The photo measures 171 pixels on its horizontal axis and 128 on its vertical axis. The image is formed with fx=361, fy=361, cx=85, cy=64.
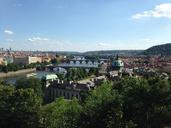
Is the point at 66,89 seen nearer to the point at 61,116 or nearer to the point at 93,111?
the point at 61,116

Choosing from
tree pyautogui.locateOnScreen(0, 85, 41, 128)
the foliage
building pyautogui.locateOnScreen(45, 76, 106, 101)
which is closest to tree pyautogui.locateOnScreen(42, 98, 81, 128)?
the foliage

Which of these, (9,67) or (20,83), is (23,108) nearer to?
(20,83)

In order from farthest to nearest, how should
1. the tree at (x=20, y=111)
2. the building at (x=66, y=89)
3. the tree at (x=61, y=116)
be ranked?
the building at (x=66, y=89) < the tree at (x=20, y=111) < the tree at (x=61, y=116)

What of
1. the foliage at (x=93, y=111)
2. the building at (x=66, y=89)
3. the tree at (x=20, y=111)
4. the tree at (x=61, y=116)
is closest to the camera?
the tree at (x=61, y=116)

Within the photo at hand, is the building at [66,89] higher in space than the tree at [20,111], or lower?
lower

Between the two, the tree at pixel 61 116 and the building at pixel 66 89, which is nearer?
the tree at pixel 61 116

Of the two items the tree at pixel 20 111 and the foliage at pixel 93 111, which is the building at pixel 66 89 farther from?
the tree at pixel 20 111

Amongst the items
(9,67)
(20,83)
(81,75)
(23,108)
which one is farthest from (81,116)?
(9,67)

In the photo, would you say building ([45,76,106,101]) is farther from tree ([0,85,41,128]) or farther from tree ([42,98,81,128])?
tree ([42,98,81,128])

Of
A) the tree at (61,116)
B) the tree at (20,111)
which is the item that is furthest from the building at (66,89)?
the tree at (61,116)

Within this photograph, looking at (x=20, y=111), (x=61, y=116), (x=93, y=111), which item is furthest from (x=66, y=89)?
(x=93, y=111)

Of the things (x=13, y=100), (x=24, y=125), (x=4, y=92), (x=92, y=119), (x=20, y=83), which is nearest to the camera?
(x=92, y=119)
